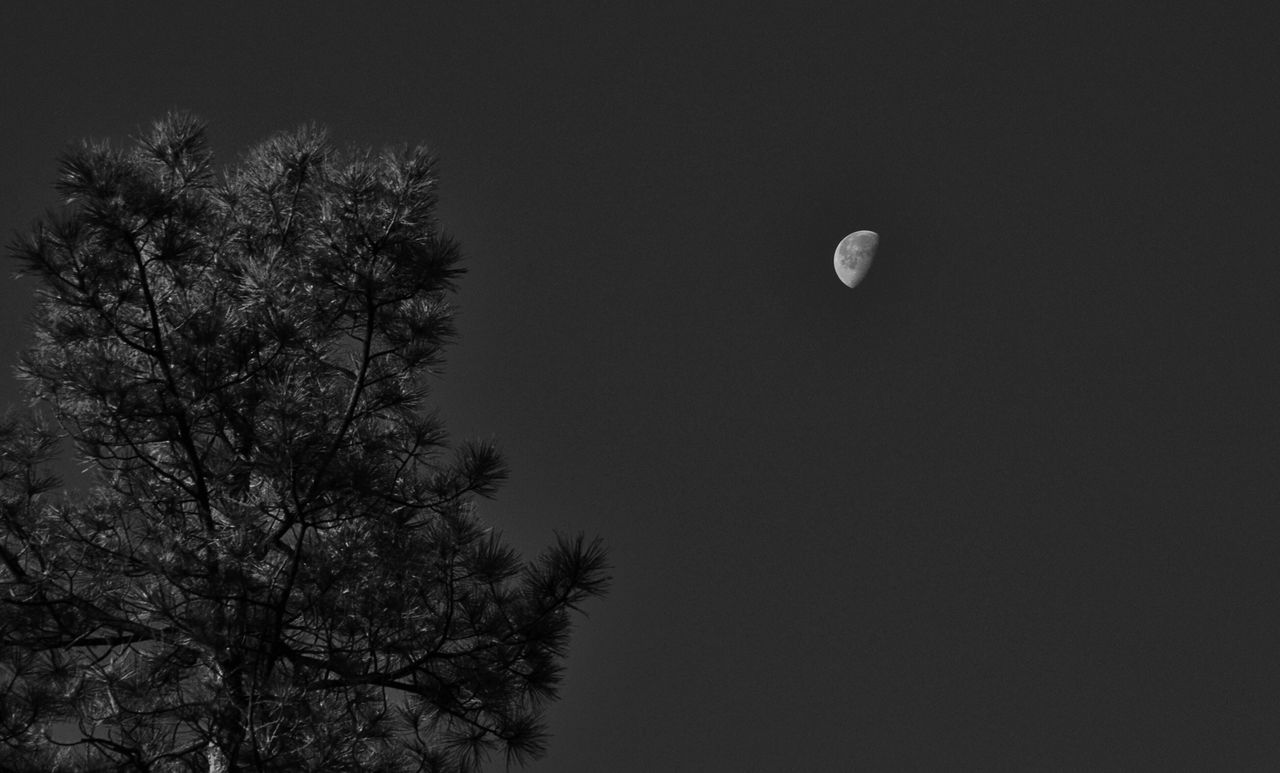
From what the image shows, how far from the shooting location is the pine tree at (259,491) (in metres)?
6.52

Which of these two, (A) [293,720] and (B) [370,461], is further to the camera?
(B) [370,461]

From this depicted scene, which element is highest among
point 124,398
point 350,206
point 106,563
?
point 350,206

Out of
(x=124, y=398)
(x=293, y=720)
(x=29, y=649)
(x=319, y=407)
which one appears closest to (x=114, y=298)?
(x=124, y=398)

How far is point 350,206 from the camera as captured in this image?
24.0 feet

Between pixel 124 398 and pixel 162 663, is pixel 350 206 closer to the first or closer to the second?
pixel 124 398

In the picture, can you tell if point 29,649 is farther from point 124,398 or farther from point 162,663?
point 124,398

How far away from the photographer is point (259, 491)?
23.1ft

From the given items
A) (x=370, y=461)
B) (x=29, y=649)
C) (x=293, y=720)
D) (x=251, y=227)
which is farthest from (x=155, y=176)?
(x=293, y=720)

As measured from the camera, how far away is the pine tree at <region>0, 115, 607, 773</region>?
6.52 metres

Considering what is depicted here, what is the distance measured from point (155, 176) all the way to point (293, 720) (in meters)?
2.92

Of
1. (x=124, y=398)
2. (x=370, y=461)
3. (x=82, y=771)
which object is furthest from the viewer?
(x=370, y=461)

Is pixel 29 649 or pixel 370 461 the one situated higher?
pixel 370 461

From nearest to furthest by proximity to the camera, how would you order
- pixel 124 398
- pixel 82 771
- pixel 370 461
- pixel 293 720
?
pixel 82 771
pixel 293 720
pixel 124 398
pixel 370 461

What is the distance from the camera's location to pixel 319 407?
7387 millimetres
